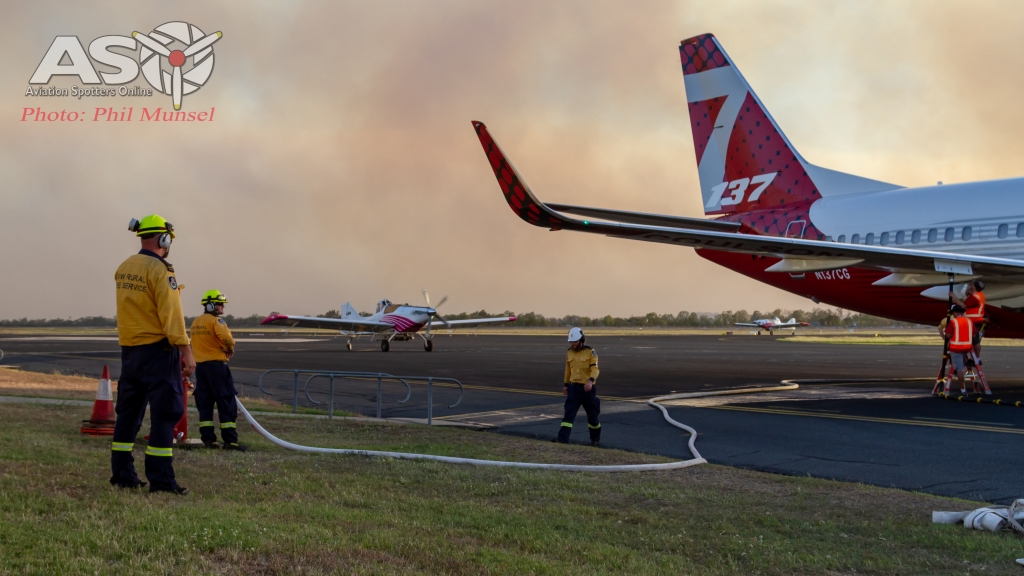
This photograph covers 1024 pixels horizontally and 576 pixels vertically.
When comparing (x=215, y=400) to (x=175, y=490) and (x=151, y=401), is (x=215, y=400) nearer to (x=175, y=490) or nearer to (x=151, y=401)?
(x=151, y=401)

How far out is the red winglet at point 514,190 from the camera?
13.4m

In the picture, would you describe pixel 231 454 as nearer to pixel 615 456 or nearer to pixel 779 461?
pixel 615 456

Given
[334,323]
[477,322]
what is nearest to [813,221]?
[477,322]

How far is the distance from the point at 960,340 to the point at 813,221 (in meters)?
6.01

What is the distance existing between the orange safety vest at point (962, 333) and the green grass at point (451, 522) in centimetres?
944

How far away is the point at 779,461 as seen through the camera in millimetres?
8438

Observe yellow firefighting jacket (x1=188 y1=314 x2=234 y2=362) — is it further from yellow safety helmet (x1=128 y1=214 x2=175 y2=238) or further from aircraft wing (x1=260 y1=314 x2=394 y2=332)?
aircraft wing (x1=260 y1=314 x2=394 y2=332)

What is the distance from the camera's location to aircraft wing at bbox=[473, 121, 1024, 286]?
13.6 m

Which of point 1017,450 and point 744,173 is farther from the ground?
point 744,173

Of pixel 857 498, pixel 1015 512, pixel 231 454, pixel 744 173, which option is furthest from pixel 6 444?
pixel 744 173

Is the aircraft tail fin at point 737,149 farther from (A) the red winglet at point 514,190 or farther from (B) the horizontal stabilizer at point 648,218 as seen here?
(A) the red winglet at point 514,190

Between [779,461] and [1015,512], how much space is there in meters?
3.34

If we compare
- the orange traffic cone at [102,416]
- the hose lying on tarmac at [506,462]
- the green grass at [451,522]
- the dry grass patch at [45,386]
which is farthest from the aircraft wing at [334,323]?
the green grass at [451,522]

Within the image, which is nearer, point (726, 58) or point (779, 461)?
point (779, 461)
